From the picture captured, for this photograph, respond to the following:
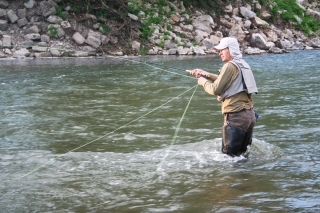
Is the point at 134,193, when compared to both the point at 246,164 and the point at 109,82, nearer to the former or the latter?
the point at 246,164

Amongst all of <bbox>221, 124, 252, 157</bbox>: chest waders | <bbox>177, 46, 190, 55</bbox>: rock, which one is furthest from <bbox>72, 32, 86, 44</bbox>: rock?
<bbox>221, 124, 252, 157</bbox>: chest waders

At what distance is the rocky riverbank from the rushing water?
7.01m

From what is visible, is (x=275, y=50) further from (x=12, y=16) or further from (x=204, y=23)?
(x=12, y=16)

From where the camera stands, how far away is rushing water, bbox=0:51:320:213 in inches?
220

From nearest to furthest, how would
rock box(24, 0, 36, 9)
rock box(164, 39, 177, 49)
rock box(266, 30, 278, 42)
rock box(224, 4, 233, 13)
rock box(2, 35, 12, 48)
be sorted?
rock box(2, 35, 12, 48) < rock box(24, 0, 36, 9) < rock box(164, 39, 177, 49) < rock box(266, 30, 278, 42) < rock box(224, 4, 233, 13)

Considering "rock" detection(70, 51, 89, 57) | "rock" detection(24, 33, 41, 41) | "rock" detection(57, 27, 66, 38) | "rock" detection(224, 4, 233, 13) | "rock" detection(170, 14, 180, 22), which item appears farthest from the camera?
"rock" detection(224, 4, 233, 13)

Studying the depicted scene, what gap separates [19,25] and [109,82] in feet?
30.6

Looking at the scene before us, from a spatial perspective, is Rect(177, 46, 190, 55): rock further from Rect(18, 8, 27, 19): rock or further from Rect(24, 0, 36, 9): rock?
Rect(18, 8, 27, 19): rock

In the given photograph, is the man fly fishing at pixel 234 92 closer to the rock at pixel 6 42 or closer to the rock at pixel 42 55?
the rock at pixel 42 55

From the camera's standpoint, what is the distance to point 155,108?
36.0 feet

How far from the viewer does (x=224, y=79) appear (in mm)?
6441

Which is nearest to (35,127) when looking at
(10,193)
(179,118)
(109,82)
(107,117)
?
(107,117)

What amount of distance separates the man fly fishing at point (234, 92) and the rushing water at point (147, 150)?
1.22 feet

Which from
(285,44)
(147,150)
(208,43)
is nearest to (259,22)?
(285,44)
